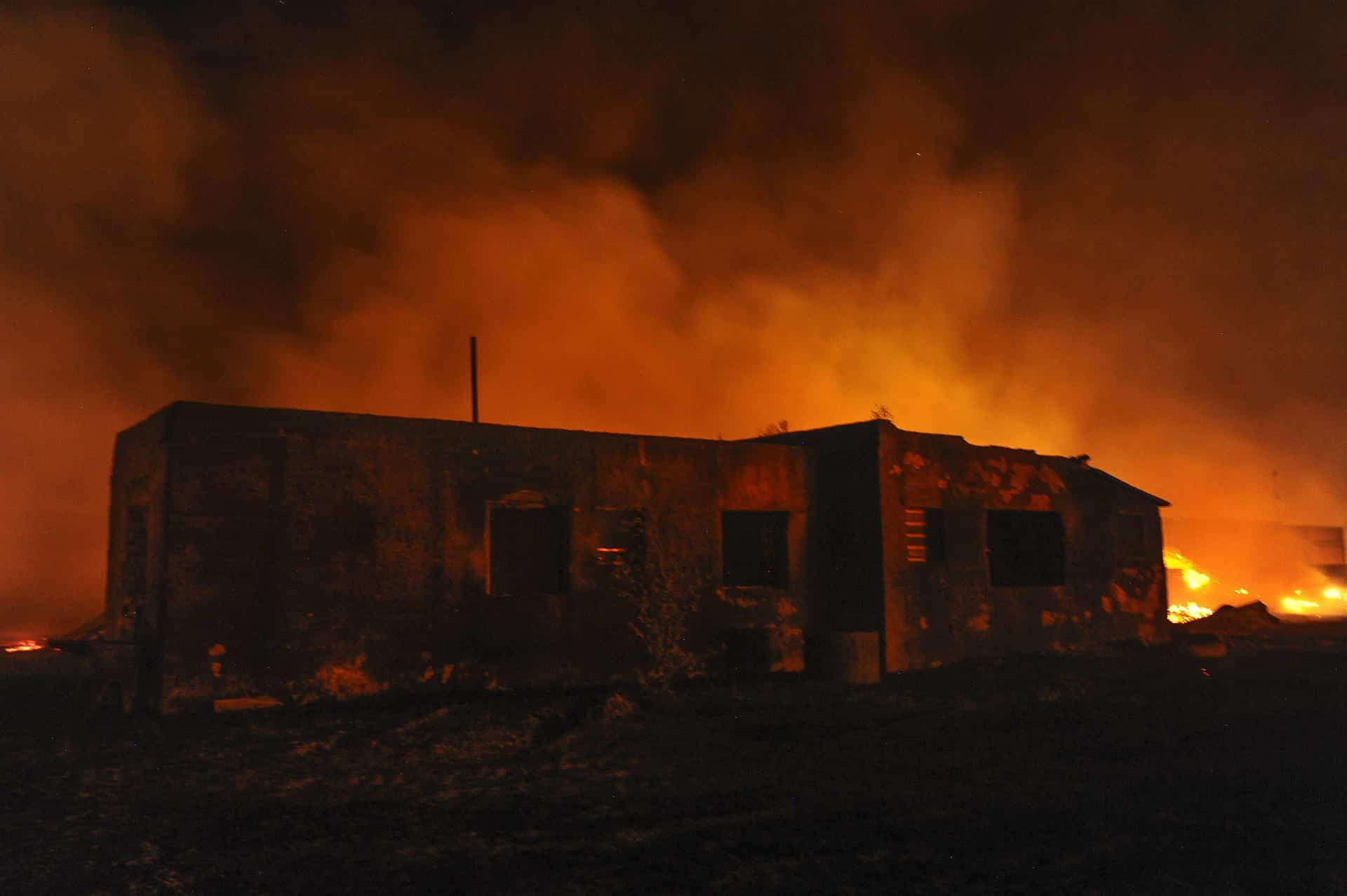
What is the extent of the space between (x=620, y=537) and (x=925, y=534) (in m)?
4.73

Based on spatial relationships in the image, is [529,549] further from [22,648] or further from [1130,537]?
[1130,537]

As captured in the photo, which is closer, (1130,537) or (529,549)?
(529,549)

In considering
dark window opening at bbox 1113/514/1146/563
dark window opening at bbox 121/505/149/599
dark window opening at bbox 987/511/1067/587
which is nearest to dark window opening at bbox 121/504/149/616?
dark window opening at bbox 121/505/149/599

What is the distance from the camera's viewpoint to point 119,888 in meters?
4.64

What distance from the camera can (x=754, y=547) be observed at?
12547 mm

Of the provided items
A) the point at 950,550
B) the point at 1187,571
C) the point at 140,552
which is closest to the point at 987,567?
the point at 950,550

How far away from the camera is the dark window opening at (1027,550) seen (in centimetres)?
1462

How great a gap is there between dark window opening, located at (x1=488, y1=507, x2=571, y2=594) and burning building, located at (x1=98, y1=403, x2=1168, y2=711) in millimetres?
26

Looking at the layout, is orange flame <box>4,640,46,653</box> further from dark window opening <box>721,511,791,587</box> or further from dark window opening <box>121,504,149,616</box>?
dark window opening <box>721,511,791,587</box>

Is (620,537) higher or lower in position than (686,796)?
higher

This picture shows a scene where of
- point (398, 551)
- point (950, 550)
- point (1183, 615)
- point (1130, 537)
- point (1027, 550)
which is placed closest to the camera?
point (398, 551)

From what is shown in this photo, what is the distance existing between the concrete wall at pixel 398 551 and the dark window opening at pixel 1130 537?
22.5ft

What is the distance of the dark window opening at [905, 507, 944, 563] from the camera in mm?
12797

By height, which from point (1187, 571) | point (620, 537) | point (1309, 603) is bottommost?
point (1309, 603)
